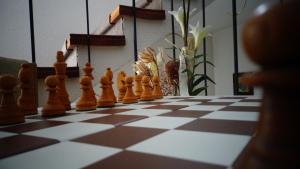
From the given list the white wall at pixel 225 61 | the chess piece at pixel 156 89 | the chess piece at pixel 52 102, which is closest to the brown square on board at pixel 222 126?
the chess piece at pixel 52 102

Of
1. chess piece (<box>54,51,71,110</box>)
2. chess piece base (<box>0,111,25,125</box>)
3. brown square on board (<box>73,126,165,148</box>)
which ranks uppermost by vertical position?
chess piece (<box>54,51,71,110</box>)

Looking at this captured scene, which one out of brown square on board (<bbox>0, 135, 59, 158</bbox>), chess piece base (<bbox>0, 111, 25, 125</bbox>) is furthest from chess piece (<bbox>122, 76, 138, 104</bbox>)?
brown square on board (<bbox>0, 135, 59, 158</bbox>)

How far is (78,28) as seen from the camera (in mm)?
3771

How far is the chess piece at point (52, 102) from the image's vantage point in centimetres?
90

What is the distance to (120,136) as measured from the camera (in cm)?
54

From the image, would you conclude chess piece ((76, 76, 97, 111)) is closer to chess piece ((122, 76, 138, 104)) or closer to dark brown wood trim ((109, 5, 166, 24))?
chess piece ((122, 76, 138, 104))

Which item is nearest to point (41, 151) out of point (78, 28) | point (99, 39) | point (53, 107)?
point (53, 107)

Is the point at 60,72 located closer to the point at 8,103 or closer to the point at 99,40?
the point at 8,103

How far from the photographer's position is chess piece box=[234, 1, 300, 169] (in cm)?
20

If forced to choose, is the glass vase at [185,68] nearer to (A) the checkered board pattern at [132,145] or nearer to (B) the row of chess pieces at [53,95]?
(B) the row of chess pieces at [53,95]

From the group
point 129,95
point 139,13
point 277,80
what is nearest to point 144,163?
point 277,80

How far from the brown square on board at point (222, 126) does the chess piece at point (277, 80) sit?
305 millimetres

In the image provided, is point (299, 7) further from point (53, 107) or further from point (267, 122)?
point (53, 107)

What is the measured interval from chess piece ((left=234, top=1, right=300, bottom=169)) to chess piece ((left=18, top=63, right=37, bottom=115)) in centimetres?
90
